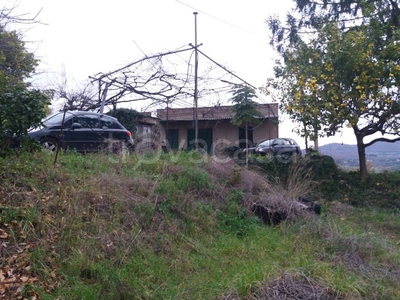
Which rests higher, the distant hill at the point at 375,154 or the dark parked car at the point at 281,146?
the dark parked car at the point at 281,146

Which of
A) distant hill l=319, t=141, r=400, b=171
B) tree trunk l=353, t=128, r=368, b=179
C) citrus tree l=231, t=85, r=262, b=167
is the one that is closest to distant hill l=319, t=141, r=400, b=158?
distant hill l=319, t=141, r=400, b=171

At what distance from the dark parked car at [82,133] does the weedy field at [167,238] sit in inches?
64.4

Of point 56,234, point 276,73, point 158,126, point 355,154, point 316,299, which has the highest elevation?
point 276,73

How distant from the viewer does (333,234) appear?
6797 mm

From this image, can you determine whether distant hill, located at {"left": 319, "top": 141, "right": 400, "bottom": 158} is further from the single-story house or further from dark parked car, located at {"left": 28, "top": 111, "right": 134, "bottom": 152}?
the single-story house

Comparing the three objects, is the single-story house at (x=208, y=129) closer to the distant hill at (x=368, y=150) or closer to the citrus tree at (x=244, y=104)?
the citrus tree at (x=244, y=104)

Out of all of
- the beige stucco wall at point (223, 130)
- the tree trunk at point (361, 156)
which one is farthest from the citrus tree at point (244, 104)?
the beige stucco wall at point (223, 130)

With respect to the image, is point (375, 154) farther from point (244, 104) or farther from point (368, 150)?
point (244, 104)

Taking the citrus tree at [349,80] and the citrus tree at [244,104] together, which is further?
the citrus tree at [244,104]

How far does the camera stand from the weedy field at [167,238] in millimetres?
4641

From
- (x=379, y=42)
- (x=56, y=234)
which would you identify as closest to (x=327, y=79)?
(x=379, y=42)

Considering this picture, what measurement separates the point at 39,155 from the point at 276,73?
8510 mm

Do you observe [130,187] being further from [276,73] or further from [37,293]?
[276,73]

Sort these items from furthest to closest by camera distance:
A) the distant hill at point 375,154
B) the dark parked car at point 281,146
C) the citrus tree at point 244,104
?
the dark parked car at point 281,146
the citrus tree at point 244,104
the distant hill at point 375,154
